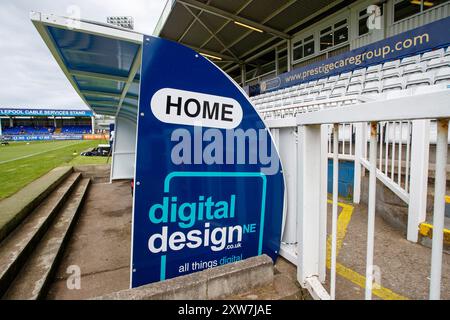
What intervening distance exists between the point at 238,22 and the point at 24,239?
14.6m

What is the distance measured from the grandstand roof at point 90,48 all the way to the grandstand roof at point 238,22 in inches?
468

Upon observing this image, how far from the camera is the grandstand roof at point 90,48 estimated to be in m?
1.66

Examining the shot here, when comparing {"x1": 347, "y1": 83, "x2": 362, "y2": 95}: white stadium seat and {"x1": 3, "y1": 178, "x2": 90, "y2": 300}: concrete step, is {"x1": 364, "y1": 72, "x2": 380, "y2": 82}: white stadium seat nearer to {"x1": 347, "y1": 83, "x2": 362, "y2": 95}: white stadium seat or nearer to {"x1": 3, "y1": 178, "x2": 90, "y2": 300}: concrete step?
{"x1": 347, "y1": 83, "x2": 362, "y2": 95}: white stadium seat

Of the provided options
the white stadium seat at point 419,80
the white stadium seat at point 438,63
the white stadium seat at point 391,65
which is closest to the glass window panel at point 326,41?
the white stadium seat at point 391,65

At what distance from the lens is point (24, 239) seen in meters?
2.63

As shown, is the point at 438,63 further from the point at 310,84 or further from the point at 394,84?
the point at 310,84

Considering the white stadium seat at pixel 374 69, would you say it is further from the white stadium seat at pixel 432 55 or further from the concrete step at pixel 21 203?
the concrete step at pixel 21 203

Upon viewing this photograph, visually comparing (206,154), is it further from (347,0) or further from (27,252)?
(347,0)

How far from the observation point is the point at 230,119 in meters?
2.04

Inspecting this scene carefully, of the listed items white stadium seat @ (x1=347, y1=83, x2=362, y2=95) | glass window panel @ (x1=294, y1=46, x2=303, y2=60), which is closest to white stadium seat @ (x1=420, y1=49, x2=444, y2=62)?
white stadium seat @ (x1=347, y1=83, x2=362, y2=95)

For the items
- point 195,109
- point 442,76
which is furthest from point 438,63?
point 195,109

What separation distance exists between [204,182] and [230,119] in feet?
1.89

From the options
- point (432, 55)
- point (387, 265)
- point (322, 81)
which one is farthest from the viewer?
point (322, 81)
